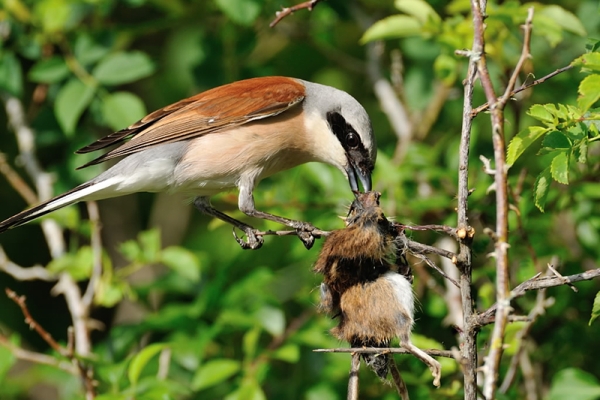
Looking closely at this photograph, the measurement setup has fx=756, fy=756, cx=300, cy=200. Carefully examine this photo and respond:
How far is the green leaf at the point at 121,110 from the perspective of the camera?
14.5ft

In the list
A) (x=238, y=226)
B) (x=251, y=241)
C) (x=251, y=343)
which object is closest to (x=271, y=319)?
(x=251, y=343)

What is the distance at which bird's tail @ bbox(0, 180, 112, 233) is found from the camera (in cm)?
341

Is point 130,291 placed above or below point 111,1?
below

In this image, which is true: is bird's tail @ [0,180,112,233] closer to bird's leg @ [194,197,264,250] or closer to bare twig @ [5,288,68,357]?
bare twig @ [5,288,68,357]

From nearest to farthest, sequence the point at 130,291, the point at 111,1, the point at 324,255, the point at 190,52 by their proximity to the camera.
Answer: the point at 324,255, the point at 130,291, the point at 111,1, the point at 190,52

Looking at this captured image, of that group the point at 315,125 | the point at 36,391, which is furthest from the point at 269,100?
the point at 36,391

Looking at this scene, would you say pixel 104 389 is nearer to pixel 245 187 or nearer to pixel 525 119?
pixel 245 187

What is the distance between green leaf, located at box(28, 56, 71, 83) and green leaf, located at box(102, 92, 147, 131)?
0.30 meters

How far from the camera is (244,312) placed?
3963 mm

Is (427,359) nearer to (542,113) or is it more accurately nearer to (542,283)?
(542,283)

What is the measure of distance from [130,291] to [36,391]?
9.57 ft

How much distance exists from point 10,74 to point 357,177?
2256 mm

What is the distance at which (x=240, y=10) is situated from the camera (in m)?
4.16

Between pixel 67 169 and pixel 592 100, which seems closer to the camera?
pixel 592 100
